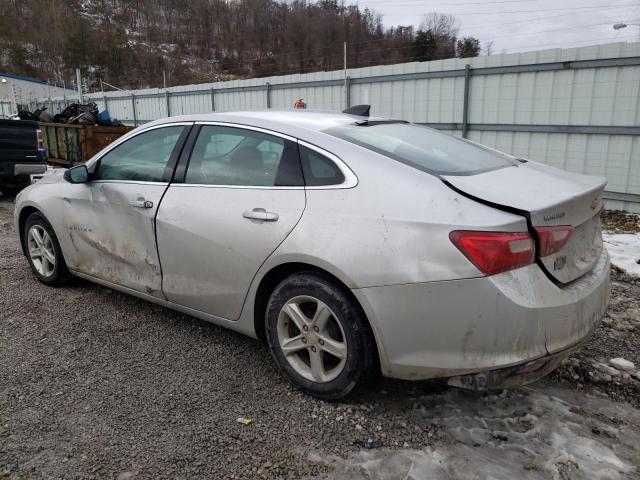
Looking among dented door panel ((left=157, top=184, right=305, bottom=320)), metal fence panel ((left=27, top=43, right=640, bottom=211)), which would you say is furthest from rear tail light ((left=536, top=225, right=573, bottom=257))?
metal fence panel ((left=27, top=43, right=640, bottom=211))

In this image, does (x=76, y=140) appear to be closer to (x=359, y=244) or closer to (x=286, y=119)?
(x=286, y=119)

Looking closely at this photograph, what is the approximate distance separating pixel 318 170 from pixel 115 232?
5.79ft

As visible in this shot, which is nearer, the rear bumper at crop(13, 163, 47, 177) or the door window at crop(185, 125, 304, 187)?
the door window at crop(185, 125, 304, 187)

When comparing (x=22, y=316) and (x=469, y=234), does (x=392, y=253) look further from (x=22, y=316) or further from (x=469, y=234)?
(x=22, y=316)

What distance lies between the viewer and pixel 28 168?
942 cm

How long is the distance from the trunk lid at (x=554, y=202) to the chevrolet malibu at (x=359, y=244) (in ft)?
0.04

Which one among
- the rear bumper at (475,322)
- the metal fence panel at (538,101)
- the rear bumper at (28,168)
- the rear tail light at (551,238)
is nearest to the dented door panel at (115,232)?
the rear bumper at (475,322)

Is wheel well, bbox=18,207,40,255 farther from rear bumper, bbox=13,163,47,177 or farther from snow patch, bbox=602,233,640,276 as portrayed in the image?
snow patch, bbox=602,233,640,276

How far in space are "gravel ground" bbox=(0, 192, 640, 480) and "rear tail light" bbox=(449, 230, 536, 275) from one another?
90cm

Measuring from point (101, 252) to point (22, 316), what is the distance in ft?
2.64

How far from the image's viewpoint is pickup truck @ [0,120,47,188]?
9.24m

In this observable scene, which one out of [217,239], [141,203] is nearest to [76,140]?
[141,203]

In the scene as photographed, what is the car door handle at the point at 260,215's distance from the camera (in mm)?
2773

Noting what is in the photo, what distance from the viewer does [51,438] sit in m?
2.48
